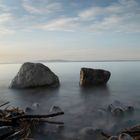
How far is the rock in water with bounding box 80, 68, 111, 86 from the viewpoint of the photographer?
4522 cm

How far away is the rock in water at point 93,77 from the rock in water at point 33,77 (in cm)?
480

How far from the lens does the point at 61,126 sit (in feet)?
64.1

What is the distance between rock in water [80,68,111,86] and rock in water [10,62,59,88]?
15.8ft

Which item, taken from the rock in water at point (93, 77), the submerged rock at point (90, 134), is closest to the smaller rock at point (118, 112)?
the submerged rock at point (90, 134)

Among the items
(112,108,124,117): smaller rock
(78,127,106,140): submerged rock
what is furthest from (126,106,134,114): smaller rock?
(78,127,106,140): submerged rock

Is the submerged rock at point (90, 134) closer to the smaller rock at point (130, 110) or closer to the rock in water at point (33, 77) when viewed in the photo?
the smaller rock at point (130, 110)

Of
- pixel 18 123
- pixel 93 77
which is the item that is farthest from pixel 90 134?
pixel 93 77

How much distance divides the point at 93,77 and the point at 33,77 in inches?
372

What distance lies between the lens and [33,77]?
42875 millimetres

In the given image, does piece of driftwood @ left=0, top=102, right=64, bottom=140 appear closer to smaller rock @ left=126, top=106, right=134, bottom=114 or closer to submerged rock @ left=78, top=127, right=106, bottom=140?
submerged rock @ left=78, top=127, right=106, bottom=140

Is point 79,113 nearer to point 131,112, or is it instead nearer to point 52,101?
point 131,112

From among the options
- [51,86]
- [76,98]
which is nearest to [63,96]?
[76,98]

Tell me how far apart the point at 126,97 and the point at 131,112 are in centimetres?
Answer: 896

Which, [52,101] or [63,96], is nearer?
[52,101]
